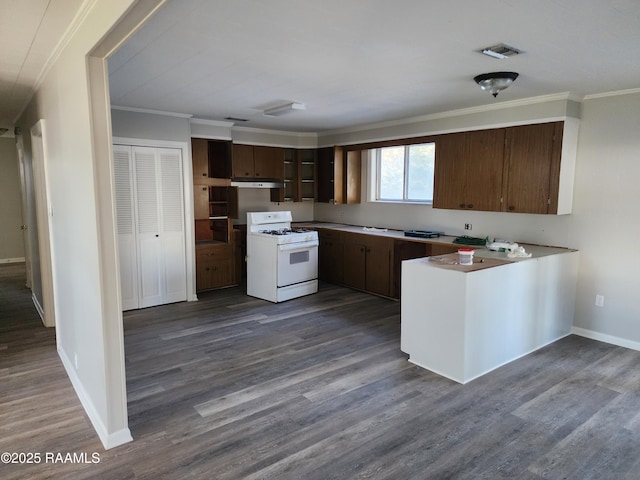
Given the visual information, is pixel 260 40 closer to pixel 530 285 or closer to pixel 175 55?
pixel 175 55

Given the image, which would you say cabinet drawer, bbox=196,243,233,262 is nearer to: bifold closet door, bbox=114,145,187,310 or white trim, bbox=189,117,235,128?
bifold closet door, bbox=114,145,187,310

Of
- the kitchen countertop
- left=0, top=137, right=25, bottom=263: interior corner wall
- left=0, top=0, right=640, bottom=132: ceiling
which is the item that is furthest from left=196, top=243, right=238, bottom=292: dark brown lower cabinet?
left=0, top=137, right=25, bottom=263: interior corner wall

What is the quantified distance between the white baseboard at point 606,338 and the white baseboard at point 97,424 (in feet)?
14.2

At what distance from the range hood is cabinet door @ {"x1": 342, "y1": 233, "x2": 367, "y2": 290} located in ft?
4.71

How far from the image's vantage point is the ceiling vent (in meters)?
2.61

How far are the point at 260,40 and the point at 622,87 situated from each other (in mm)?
3348

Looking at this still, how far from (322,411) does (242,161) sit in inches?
175

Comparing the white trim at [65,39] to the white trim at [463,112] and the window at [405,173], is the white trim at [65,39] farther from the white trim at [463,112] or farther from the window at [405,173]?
the window at [405,173]

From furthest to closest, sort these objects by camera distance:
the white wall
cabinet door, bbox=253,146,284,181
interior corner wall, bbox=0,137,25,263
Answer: interior corner wall, bbox=0,137,25,263 → cabinet door, bbox=253,146,284,181 → the white wall

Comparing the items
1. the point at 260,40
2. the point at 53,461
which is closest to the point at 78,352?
the point at 53,461

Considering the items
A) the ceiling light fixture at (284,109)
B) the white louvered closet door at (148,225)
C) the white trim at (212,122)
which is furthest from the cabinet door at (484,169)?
the white louvered closet door at (148,225)

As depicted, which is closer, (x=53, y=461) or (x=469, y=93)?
(x=53, y=461)

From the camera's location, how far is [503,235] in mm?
4754

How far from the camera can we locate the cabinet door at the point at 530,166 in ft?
13.4
